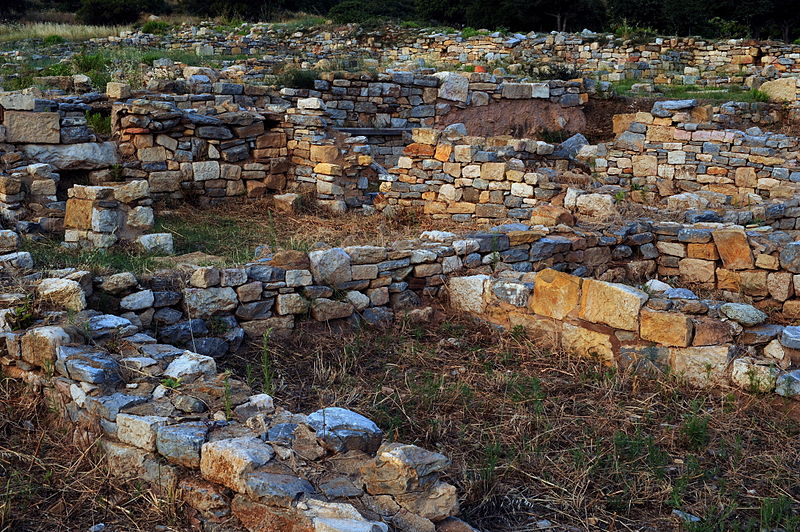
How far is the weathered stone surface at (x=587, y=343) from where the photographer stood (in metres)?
5.89

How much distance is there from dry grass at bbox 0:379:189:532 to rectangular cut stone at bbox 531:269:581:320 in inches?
137

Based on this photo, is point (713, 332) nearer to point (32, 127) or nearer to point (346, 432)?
point (346, 432)

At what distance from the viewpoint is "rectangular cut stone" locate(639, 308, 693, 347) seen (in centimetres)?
555

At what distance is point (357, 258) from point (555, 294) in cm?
172

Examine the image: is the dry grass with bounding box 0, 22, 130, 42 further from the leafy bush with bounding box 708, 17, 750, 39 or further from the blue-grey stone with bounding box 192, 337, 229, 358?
the leafy bush with bounding box 708, 17, 750, 39

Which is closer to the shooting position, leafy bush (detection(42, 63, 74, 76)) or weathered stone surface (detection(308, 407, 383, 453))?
weathered stone surface (detection(308, 407, 383, 453))

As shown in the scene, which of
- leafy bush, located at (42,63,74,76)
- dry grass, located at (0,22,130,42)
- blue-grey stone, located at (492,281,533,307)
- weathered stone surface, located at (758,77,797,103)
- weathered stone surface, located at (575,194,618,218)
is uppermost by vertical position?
dry grass, located at (0,22,130,42)

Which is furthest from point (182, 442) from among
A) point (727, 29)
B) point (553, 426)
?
point (727, 29)

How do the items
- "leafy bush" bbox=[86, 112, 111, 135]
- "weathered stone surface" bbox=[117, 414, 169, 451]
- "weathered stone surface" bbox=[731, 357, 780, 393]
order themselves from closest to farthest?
"weathered stone surface" bbox=[117, 414, 169, 451]
"weathered stone surface" bbox=[731, 357, 780, 393]
"leafy bush" bbox=[86, 112, 111, 135]

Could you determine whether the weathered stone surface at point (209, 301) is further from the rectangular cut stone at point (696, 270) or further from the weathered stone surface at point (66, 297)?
the rectangular cut stone at point (696, 270)

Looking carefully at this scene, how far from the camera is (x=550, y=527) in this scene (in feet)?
12.7

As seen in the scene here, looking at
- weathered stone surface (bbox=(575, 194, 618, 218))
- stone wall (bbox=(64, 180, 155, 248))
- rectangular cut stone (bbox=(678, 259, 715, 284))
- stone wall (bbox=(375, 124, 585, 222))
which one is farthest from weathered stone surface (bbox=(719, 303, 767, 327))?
stone wall (bbox=(64, 180, 155, 248))

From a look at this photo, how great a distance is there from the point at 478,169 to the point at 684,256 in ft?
10.6

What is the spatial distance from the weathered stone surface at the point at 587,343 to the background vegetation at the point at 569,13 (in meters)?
21.2
